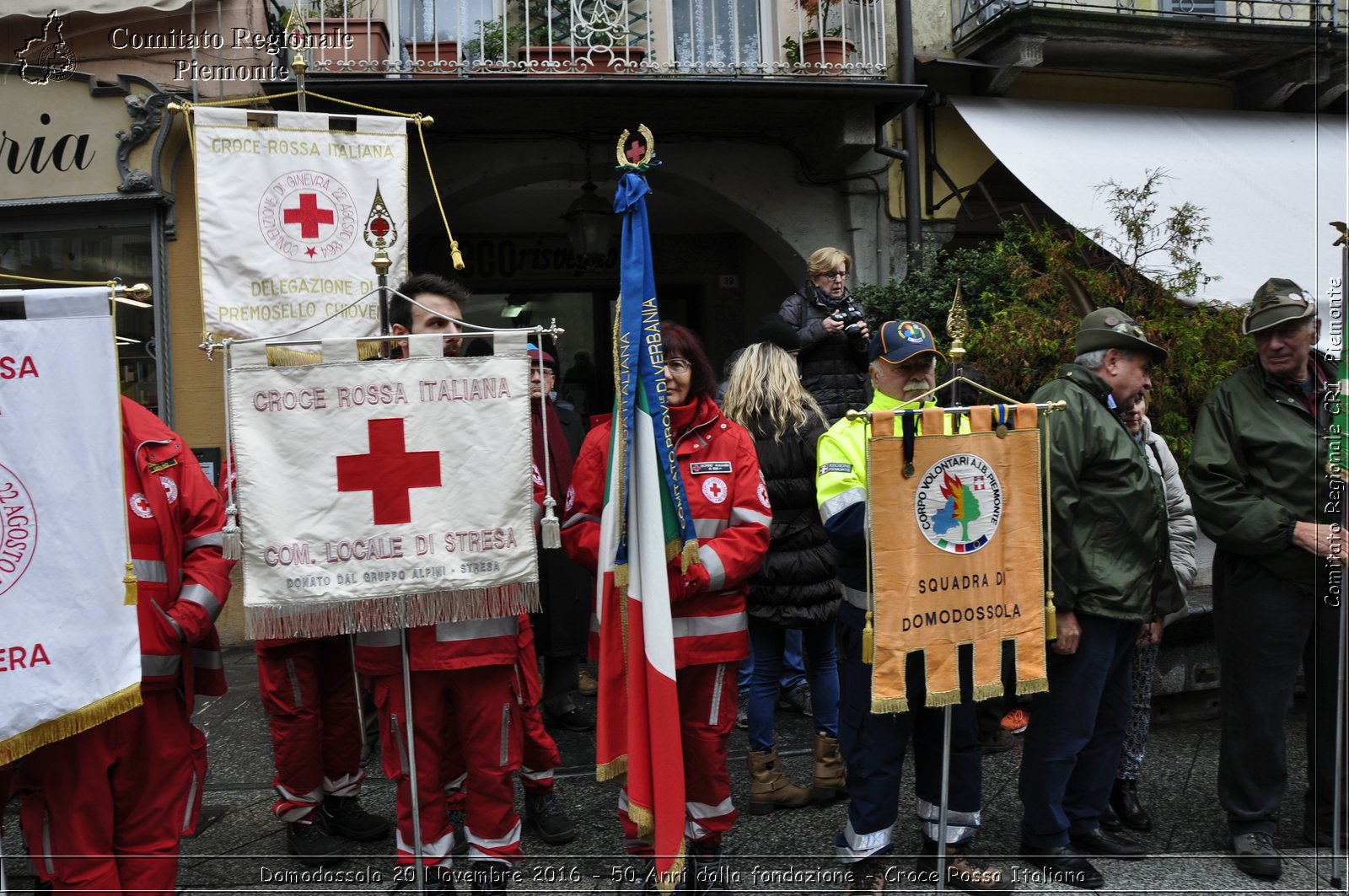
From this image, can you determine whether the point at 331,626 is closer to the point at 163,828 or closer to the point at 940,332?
the point at 163,828

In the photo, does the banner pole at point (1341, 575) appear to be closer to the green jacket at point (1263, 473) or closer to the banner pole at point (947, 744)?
the green jacket at point (1263, 473)

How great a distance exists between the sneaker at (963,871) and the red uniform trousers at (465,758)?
1565 millimetres

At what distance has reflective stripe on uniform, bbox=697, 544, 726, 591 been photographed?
3.93 meters

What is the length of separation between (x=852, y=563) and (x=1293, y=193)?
6699 mm

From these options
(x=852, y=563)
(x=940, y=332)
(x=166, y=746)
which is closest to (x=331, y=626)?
(x=166, y=746)

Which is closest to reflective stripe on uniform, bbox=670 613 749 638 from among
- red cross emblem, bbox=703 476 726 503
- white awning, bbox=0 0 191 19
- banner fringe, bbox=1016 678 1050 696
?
red cross emblem, bbox=703 476 726 503

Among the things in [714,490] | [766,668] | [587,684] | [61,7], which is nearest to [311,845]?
[766,668]

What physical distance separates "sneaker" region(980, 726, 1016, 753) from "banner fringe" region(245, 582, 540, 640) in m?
2.88

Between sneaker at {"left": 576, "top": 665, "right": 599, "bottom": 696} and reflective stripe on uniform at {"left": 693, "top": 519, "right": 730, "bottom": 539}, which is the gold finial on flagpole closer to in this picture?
reflective stripe on uniform at {"left": 693, "top": 519, "right": 730, "bottom": 539}

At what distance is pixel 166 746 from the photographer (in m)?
3.54

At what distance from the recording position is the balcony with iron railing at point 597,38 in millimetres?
7824

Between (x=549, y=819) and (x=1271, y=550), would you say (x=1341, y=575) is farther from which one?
(x=549, y=819)

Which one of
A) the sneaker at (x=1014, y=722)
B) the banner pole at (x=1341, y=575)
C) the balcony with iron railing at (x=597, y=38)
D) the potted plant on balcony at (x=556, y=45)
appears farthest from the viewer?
the potted plant on balcony at (x=556, y=45)

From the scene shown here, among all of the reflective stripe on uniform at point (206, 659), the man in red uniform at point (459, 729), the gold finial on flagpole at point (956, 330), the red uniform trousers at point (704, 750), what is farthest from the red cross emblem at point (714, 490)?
the reflective stripe on uniform at point (206, 659)
